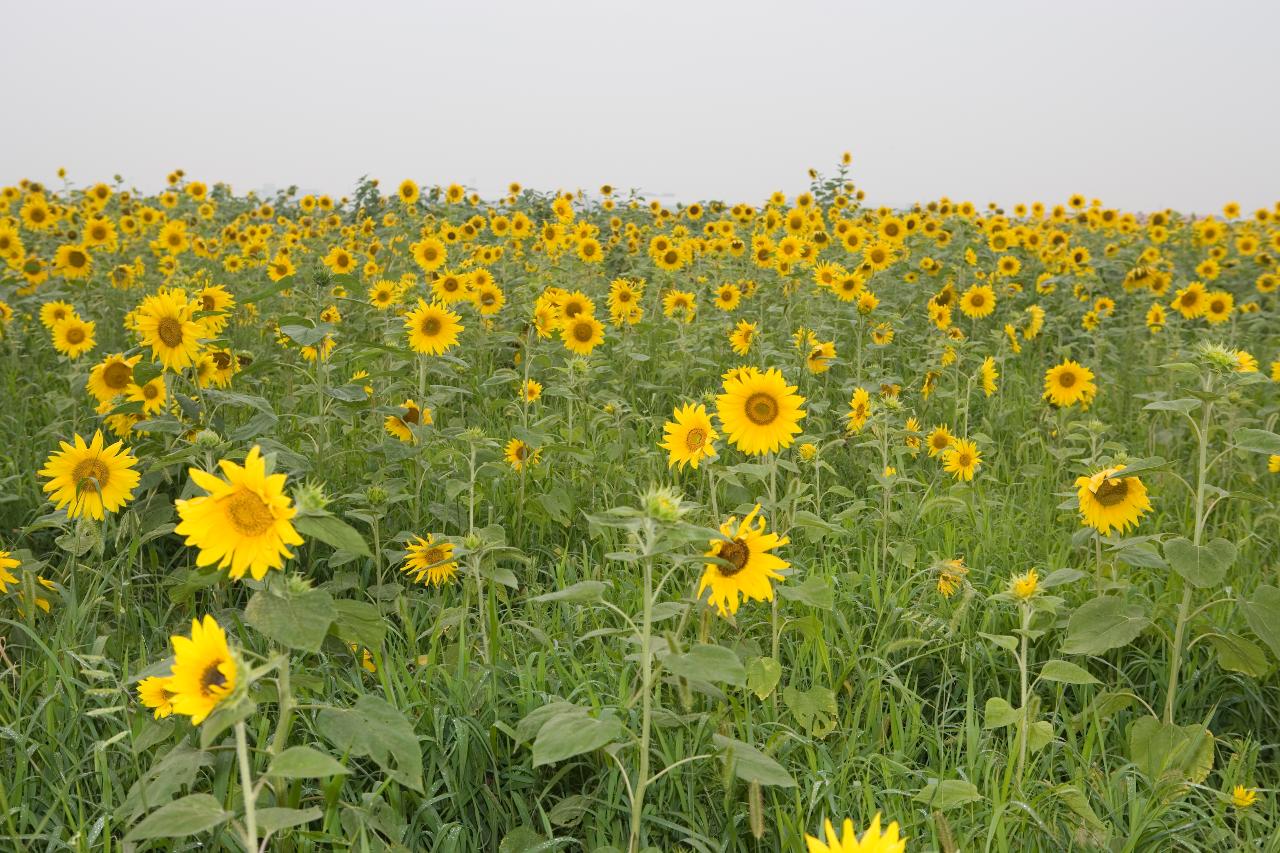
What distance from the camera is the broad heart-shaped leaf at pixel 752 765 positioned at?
63.8 inches

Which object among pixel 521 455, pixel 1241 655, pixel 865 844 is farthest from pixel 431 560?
pixel 1241 655

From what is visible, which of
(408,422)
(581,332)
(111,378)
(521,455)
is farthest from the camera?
(581,332)

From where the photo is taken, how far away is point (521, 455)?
350 centimetres

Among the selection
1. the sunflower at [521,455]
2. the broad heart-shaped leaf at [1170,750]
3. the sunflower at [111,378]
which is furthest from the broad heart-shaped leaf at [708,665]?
the sunflower at [111,378]

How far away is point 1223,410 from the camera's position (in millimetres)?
3793

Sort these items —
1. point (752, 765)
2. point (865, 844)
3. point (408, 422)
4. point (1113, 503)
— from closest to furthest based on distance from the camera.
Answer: point (865, 844) → point (752, 765) → point (1113, 503) → point (408, 422)

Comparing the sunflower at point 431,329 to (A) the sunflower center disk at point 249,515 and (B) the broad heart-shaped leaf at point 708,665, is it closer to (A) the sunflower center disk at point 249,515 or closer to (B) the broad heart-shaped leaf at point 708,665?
(A) the sunflower center disk at point 249,515

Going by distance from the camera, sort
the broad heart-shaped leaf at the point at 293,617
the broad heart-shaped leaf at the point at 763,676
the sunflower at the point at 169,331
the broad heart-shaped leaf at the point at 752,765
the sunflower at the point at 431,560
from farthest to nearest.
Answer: the sunflower at the point at 169,331
the sunflower at the point at 431,560
the broad heart-shaped leaf at the point at 763,676
the broad heart-shaped leaf at the point at 752,765
the broad heart-shaped leaf at the point at 293,617

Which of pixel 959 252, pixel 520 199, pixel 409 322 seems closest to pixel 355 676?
pixel 409 322

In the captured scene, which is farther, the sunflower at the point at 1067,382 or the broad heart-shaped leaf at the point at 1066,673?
the sunflower at the point at 1067,382

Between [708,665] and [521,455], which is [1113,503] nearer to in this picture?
[708,665]

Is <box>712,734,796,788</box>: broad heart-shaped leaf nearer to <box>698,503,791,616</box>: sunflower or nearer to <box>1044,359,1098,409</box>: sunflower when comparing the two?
<box>698,503,791,616</box>: sunflower

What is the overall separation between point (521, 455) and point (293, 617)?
2.02 metres

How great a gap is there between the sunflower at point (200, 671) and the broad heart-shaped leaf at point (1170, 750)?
2.05 meters
